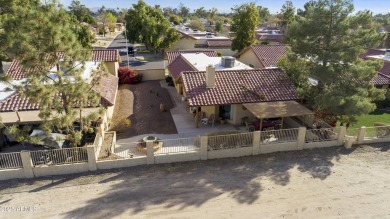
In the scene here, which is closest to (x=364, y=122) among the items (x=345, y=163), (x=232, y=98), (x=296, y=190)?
(x=345, y=163)

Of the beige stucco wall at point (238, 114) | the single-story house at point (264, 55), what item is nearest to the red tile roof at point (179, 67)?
the beige stucco wall at point (238, 114)

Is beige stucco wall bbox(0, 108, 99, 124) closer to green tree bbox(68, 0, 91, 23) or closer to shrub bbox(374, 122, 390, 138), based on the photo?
shrub bbox(374, 122, 390, 138)

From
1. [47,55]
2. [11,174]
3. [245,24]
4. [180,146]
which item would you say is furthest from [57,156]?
[245,24]

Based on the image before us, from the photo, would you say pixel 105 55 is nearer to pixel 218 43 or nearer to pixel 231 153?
pixel 231 153

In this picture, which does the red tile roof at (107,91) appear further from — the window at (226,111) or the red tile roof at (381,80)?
the red tile roof at (381,80)

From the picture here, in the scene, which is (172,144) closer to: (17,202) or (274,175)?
(274,175)

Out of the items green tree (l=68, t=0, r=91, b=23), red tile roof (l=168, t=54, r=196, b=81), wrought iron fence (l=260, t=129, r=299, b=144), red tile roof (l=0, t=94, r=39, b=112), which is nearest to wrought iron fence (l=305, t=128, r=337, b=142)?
wrought iron fence (l=260, t=129, r=299, b=144)
